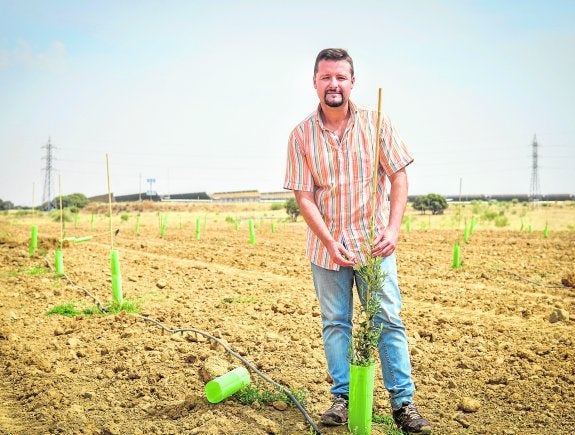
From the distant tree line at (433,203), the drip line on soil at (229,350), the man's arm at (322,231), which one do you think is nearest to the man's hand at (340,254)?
the man's arm at (322,231)

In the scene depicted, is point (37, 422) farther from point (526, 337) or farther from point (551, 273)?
point (551, 273)

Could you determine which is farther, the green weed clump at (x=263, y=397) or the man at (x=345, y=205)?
the green weed clump at (x=263, y=397)

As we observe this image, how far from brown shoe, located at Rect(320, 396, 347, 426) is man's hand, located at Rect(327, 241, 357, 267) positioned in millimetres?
725

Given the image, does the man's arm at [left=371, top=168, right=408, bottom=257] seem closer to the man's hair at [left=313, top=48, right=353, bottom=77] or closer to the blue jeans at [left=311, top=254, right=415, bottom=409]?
the blue jeans at [left=311, top=254, right=415, bottom=409]

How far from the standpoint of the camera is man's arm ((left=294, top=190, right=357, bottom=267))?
2.45 metres

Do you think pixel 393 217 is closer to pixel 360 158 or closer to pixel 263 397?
pixel 360 158

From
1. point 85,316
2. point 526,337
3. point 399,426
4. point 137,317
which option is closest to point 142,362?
point 137,317

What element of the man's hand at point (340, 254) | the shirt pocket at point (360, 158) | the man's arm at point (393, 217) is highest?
the shirt pocket at point (360, 158)

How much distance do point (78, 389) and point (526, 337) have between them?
358 centimetres

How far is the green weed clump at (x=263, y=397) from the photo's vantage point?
303 centimetres

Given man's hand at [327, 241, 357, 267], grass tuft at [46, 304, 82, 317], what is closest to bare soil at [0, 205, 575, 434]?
grass tuft at [46, 304, 82, 317]

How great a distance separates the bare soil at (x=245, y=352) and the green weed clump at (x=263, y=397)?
→ 48mm

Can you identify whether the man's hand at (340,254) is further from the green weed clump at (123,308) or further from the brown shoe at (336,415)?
the green weed clump at (123,308)

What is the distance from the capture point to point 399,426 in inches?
100
